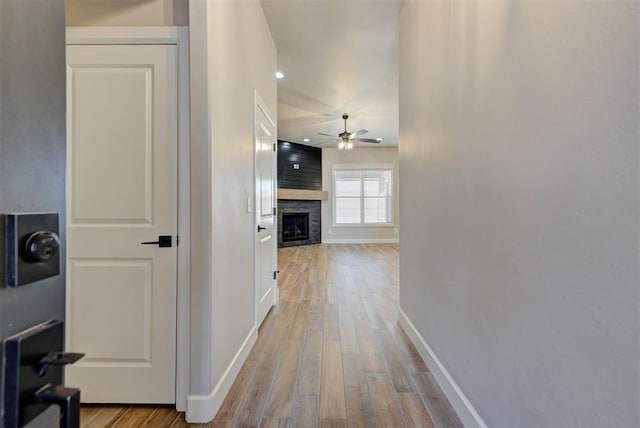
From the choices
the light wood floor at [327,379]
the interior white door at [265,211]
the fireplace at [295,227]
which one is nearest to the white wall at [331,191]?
the fireplace at [295,227]

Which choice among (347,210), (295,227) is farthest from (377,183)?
(295,227)

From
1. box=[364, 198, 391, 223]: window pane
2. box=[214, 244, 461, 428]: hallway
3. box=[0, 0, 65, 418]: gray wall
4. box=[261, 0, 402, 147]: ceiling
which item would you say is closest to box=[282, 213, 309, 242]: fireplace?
box=[364, 198, 391, 223]: window pane

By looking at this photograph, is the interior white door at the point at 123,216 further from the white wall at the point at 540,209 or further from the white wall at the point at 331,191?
the white wall at the point at 331,191

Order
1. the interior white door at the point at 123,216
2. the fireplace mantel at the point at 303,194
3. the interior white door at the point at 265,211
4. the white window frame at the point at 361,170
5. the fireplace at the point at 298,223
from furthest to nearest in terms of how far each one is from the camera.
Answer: the white window frame at the point at 361,170, the fireplace at the point at 298,223, the fireplace mantel at the point at 303,194, the interior white door at the point at 265,211, the interior white door at the point at 123,216

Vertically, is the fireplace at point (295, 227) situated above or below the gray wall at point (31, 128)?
below

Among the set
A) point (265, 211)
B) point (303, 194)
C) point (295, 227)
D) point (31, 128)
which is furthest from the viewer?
point (295, 227)

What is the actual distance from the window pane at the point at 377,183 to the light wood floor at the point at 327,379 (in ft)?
20.2

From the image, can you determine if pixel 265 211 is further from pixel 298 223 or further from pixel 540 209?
pixel 298 223

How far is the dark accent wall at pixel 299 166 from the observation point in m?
8.45

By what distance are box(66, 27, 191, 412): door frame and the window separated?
26.0 feet

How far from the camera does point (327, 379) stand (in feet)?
6.64

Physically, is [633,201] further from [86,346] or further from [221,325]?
[86,346]

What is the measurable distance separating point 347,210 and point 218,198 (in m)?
7.92

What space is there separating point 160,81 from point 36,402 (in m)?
1.72
